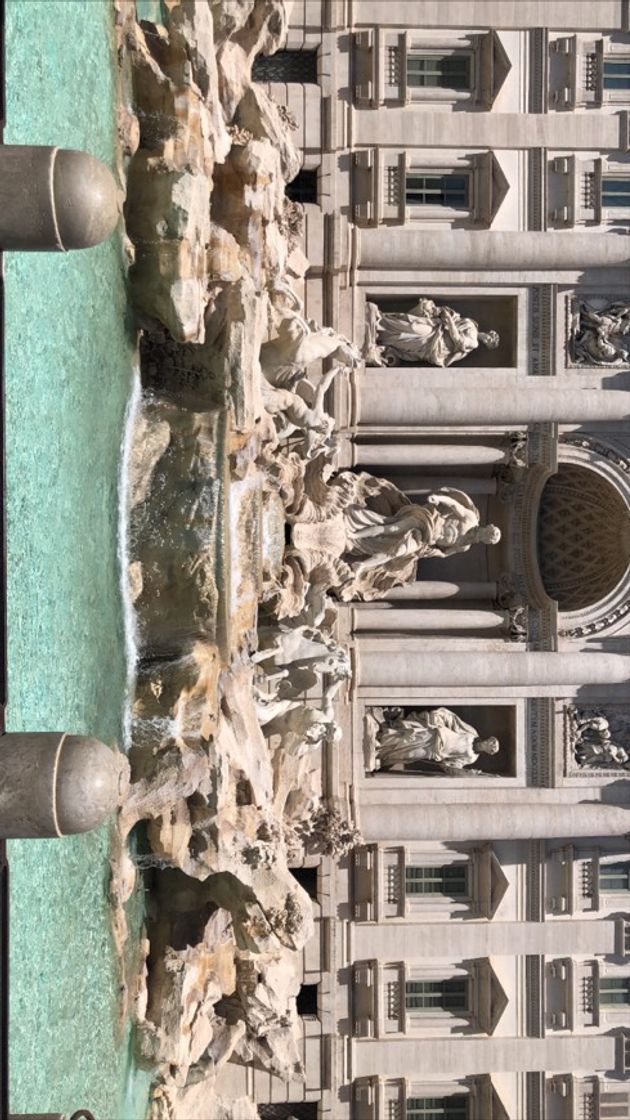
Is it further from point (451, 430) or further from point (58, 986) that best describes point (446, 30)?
point (58, 986)

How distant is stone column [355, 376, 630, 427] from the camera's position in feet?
52.2

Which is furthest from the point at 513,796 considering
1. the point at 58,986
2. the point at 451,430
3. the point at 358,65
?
the point at 358,65

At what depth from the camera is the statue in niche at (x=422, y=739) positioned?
52.9 ft

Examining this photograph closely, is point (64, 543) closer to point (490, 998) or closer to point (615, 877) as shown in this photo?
point (490, 998)

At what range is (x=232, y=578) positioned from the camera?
1203 centimetres

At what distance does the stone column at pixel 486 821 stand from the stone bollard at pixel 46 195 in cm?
1073

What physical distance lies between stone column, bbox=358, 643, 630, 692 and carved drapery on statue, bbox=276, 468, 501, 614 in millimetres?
978

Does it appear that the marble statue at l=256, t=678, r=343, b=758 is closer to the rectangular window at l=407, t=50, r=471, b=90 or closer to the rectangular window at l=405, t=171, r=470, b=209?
the rectangular window at l=405, t=171, r=470, b=209

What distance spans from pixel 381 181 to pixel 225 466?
625cm

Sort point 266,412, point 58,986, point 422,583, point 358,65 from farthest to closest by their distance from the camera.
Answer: point 422,583, point 358,65, point 266,412, point 58,986

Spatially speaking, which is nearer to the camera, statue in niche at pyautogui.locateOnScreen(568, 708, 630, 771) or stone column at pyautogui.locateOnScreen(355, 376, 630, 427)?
stone column at pyautogui.locateOnScreen(355, 376, 630, 427)

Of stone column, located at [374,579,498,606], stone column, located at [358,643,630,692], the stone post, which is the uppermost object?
stone column, located at [374,579,498,606]

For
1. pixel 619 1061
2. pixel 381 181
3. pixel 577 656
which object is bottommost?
pixel 619 1061

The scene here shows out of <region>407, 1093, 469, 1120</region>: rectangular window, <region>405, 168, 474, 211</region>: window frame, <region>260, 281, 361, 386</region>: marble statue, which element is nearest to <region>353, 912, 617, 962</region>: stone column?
<region>407, 1093, 469, 1120</region>: rectangular window
